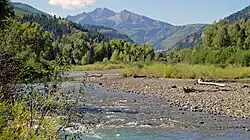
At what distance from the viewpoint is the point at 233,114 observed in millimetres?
25625

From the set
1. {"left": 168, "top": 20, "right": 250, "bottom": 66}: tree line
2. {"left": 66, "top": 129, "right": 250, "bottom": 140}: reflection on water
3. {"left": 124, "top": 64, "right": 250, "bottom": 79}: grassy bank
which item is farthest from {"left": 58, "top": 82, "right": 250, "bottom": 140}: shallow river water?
{"left": 168, "top": 20, "right": 250, "bottom": 66}: tree line

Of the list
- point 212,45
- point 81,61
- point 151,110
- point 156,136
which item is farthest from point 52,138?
point 81,61

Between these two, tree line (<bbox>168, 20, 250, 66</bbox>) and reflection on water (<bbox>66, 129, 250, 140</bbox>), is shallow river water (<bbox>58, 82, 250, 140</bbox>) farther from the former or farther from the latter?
tree line (<bbox>168, 20, 250, 66</bbox>)

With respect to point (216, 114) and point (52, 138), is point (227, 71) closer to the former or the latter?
point (216, 114)

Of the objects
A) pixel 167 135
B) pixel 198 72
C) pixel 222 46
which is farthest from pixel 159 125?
pixel 222 46

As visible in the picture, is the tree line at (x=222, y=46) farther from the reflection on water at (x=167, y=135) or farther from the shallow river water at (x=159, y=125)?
the reflection on water at (x=167, y=135)

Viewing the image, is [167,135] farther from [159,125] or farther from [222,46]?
[222,46]

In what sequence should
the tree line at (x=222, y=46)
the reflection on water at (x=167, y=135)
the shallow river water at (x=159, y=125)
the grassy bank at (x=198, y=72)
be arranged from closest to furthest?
1. the reflection on water at (x=167, y=135)
2. the shallow river water at (x=159, y=125)
3. the grassy bank at (x=198, y=72)
4. the tree line at (x=222, y=46)

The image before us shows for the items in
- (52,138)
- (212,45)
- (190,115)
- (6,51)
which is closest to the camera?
(52,138)

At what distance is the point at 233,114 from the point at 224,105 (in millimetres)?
4198

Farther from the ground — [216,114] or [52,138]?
[52,138]

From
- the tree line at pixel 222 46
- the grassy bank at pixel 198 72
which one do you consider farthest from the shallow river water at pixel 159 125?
the tree line at pixel 222 46

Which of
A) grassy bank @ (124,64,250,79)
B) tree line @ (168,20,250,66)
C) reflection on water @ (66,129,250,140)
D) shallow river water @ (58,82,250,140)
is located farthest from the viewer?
tree line @ (168,20,250,66)

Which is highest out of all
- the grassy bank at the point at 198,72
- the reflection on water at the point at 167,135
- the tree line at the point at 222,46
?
the tree line at the point at 222,46
